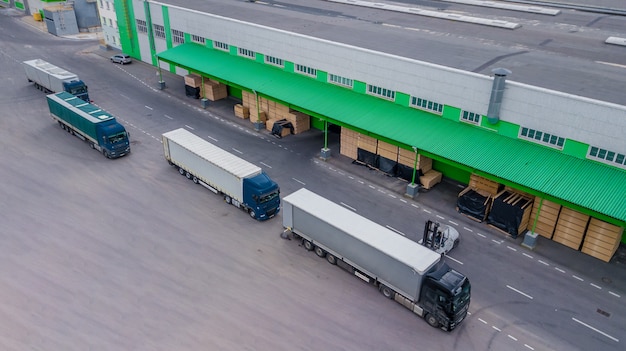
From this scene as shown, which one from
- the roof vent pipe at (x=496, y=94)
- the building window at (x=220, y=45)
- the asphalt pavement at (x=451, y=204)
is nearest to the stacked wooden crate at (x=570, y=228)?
the asphalt pavement at (x=451, y=204)

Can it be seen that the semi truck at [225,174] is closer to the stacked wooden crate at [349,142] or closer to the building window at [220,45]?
the stacked wooden crate at [349,142]

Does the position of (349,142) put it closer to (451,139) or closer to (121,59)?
(451,139)

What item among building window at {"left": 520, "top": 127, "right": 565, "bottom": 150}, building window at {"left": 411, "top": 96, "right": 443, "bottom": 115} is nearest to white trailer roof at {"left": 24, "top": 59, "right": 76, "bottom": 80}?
building window at {"left": 411, "top": 96, "right": 443, "bottom": 115}

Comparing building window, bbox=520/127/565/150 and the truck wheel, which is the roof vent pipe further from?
the truck wheel

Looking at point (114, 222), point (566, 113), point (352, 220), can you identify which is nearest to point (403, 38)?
point (566, 113)

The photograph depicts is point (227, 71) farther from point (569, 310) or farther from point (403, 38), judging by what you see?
point (569, 310)

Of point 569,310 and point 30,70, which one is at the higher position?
point 30,70
